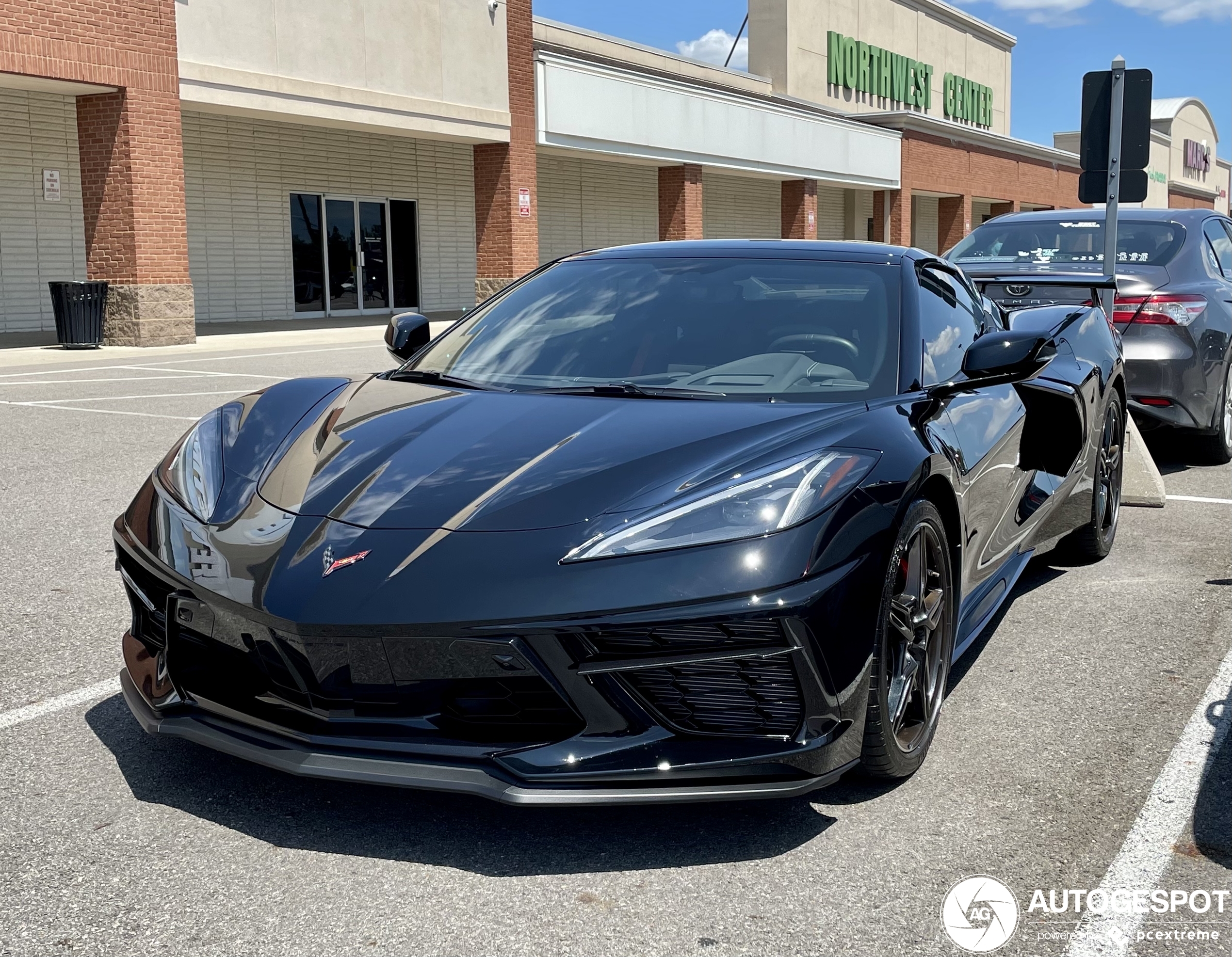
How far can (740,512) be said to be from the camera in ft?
9.19

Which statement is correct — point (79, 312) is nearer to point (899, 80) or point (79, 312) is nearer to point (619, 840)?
point (619, 840)

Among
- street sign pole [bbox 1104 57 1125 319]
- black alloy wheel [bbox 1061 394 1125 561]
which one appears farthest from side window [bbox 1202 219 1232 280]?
black alloy wheel [bbox 1061 394 1125 561]

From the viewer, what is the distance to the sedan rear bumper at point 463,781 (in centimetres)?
260

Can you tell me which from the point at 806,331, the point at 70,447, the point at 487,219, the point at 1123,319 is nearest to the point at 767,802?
the point at 806,331

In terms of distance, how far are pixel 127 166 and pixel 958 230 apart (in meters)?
31.6

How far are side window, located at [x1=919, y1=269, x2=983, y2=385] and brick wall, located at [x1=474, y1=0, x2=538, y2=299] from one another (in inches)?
823

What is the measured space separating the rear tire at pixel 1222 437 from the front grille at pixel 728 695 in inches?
241

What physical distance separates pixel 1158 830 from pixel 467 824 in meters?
1.56

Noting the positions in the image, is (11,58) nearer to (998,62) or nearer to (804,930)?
(804,930)

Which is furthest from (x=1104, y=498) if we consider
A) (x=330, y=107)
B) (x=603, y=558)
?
(x=330, y=107)

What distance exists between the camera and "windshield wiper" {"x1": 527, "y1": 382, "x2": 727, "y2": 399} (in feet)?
11.7

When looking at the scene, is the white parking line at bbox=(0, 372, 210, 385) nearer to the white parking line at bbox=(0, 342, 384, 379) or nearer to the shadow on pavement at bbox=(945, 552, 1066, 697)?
the white parking line at bbox=(0, 342, 384, 379)

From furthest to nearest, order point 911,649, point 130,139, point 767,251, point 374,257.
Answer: point 374,257, point 130,139, point 767,251, point 911,649

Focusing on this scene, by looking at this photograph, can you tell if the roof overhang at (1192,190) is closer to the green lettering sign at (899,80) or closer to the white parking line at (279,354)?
the green lettering sign at (899,80)
